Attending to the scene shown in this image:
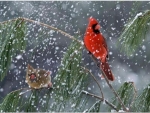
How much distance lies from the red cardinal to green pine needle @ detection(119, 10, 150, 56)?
0.40 m

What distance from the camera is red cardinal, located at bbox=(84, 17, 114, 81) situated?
1.54 metres

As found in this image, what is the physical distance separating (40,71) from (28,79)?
0.04 m

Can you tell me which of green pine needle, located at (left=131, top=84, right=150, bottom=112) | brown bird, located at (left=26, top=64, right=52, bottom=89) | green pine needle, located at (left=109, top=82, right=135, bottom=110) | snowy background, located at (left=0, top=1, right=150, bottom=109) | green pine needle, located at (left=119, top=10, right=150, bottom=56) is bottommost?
green pine needle, located at (left=131, top=84, right=150, bottom=112)

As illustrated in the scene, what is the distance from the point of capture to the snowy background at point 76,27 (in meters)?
5.79

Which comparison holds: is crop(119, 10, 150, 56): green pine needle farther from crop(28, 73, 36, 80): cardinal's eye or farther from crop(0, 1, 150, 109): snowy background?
crop(0, 1, 150, 109): snowy background

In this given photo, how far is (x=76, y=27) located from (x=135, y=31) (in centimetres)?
463

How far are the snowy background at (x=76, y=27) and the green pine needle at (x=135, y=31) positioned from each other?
14.8 feet

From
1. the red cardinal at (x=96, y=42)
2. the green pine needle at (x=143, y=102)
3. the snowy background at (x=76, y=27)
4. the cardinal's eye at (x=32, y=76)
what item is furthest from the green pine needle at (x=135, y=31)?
the snowy background at (x=76, y=27)

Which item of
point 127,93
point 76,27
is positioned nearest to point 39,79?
point 127,93

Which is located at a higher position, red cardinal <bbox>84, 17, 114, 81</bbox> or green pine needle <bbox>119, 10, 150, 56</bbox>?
red cardinal <bbox>84, 17, 114, 81</bbox>

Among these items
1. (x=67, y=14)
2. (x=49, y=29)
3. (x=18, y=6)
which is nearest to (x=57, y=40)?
(x=67, y=14)

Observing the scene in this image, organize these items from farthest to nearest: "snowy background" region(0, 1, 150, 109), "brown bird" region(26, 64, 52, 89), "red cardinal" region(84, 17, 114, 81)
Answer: "snowy background" region(0, 1, 150, 109) < "red cardinal" region(84, 17, 114, 81) < "brown bird" region(26, 64, 52, 89)

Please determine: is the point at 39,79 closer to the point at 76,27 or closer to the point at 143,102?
the point at 143,102

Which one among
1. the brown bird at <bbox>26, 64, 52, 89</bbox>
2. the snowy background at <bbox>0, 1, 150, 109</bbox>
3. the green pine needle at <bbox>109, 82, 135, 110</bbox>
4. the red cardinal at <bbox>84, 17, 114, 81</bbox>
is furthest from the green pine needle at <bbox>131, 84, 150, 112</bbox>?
the snowy background at <bbox>0, 1, 150, 109</bbox>
